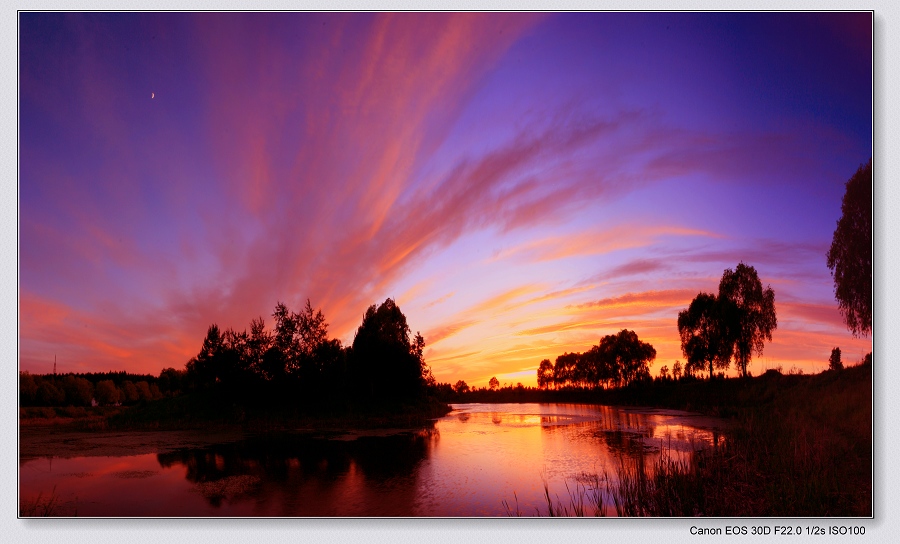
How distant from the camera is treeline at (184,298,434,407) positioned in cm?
1825

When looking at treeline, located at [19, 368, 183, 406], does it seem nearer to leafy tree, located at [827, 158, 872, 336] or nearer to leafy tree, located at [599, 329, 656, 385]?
leafy tree, located at [599, 329, 656, 385]

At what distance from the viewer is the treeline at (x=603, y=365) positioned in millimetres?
16438

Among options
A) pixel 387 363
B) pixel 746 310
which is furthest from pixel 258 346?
pixel 746 310

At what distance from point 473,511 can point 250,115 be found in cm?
947

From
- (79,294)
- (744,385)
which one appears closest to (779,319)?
(744,385)

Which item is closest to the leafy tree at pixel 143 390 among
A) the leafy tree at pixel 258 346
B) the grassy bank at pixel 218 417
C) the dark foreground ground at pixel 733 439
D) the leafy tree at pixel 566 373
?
the grassy bank at pixel 218 417

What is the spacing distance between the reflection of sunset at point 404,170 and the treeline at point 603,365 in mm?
3252

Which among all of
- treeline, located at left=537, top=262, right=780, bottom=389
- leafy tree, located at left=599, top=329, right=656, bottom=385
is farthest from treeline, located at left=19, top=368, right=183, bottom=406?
leafy tree, located at left=599, top=329, right=656, bottom=385

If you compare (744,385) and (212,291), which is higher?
(212,291)

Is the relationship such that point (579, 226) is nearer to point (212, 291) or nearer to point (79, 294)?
point (212, 291)

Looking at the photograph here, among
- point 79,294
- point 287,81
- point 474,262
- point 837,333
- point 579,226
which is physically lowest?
point 837,333

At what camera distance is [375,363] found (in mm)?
26781

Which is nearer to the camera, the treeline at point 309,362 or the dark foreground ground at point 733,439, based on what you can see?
the dark foreground ground at point 733,439

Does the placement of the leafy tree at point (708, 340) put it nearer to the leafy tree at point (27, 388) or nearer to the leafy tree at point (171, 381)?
the leafy tree at point (171, 381)
